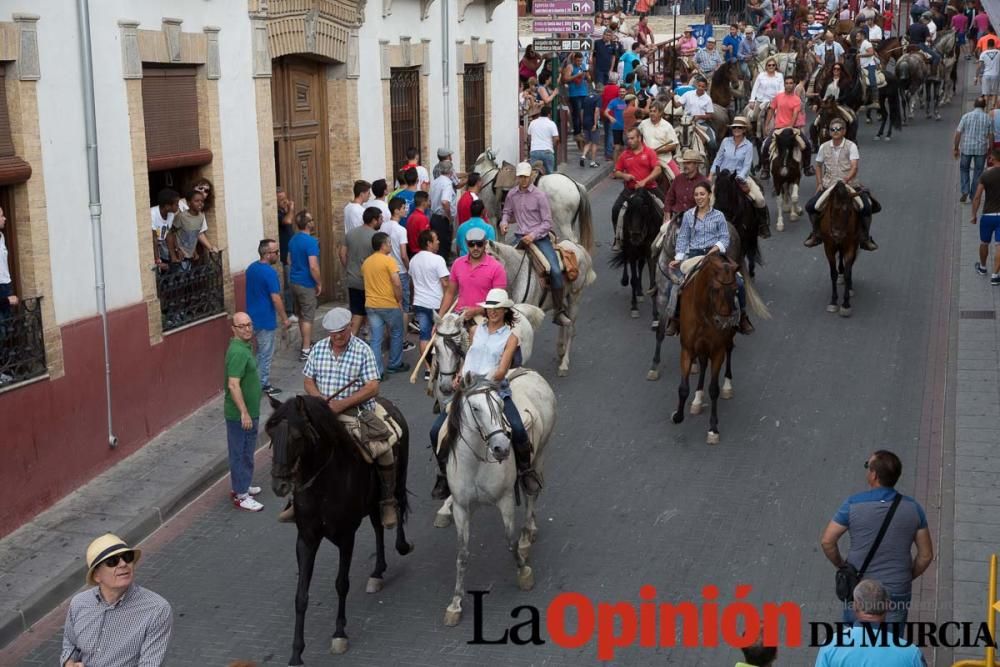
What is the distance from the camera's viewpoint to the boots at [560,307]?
604 inches

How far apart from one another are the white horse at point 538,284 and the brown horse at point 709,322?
2.10 m

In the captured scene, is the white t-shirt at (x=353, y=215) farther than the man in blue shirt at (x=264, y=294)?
Yes

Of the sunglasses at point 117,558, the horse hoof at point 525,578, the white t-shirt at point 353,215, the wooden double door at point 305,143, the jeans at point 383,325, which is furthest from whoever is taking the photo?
the wooden double door at point 305,143

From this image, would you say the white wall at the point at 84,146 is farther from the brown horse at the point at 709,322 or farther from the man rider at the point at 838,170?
the man rider at the point at 838,170

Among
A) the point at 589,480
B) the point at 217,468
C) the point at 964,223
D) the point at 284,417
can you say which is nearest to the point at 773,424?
the point at 589,480

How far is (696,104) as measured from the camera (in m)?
27.2

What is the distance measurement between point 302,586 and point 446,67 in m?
14.4

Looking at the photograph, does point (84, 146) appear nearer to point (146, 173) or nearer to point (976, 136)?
point (146, 173)

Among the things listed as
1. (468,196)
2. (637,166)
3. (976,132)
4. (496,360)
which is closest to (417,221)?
(468,196)

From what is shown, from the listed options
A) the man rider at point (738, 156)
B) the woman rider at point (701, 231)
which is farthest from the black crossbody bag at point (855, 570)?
the man rider at point (738, 156)

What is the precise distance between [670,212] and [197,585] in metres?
8.12

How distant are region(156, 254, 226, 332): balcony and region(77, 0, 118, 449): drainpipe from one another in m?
1.13

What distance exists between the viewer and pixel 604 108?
97.9ft

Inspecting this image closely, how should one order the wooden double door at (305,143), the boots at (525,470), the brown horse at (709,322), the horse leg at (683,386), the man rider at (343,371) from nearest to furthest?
the man rider at (343,371), the boots at (525,470), the brown horse at (709,322), the horse leg at (683,386), the wooden double door at (305,143)
